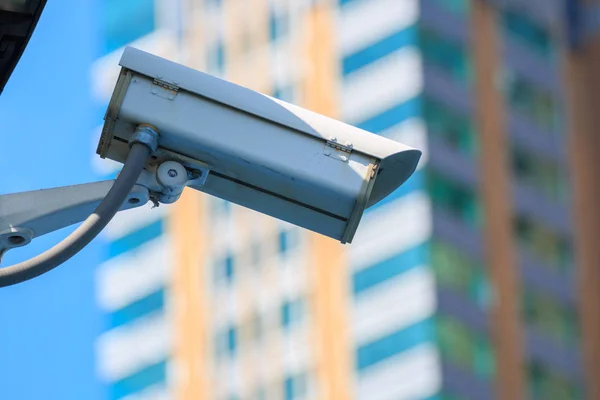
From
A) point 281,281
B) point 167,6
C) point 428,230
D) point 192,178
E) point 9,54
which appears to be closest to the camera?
point 9,54

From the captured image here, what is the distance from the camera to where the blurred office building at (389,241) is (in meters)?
46.8

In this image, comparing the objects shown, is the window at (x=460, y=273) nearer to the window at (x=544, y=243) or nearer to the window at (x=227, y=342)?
the window at (x=544, y=243)

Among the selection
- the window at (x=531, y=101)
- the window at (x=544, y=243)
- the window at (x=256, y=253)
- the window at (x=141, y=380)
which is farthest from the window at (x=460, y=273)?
the window at (x=141, y=380)

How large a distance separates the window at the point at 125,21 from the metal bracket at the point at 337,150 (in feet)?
169

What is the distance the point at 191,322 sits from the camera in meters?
52.6

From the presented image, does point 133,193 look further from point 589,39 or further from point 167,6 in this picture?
point 589,39

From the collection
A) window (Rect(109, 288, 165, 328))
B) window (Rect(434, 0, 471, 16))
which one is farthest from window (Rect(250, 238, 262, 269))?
window (Rect(434, 0, 471, 16))

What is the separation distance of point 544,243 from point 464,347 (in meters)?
6.17

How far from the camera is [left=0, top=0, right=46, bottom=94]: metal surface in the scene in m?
4.24

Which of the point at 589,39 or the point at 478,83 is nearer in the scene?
the point at 478,83

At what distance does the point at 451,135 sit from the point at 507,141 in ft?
9.64

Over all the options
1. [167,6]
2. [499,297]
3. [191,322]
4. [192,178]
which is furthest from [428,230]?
[192,178]

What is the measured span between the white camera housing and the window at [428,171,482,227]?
4312 cm

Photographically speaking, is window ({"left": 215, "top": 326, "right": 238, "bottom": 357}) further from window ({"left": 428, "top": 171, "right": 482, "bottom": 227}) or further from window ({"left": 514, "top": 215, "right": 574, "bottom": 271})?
window ({"left": 514, "top": 215, "right": 574, "bottom": 271})
